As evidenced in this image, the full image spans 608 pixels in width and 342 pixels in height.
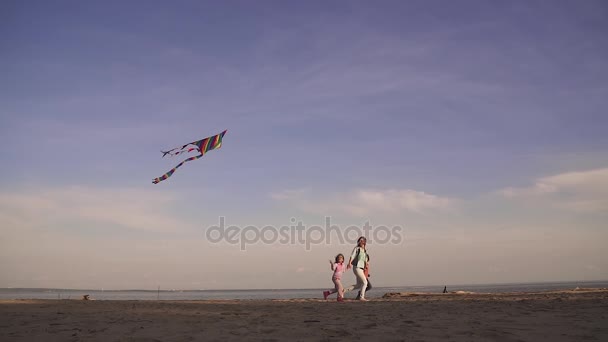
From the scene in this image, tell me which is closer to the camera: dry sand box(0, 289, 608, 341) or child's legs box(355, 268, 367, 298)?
dry sand box(0, 289, 608, 341)

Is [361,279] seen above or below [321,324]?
above

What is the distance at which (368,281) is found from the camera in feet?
56.7

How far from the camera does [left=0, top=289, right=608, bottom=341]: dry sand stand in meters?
7.43

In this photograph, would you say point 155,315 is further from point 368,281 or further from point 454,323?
point 368,281

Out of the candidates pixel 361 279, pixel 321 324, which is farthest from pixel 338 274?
pixel 321 324

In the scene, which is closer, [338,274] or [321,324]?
[321,324]

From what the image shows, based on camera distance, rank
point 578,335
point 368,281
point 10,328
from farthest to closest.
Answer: point 368,281 < point 10,328 < point 578,335

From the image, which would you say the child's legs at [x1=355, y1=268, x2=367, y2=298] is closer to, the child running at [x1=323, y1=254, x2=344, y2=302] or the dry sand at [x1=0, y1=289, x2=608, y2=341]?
the child running at [x1=323, y1=254, x2=344, y2=302]

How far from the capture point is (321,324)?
8781mm

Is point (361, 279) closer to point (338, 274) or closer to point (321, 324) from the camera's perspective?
point (338, 274)

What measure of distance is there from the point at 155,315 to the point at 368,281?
29.7 feet

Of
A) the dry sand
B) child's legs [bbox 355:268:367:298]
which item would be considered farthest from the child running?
the dry sand

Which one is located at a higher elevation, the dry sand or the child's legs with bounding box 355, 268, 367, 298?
the child's legs with bounding box 355, 268, 367, 298

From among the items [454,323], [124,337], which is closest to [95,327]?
[124,337]
